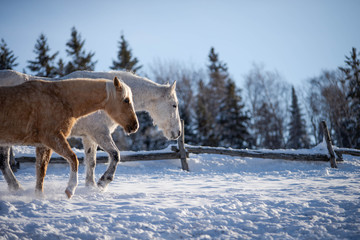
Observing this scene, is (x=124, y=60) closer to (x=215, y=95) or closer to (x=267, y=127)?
(x=215, y=95)

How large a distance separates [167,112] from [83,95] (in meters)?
2.65

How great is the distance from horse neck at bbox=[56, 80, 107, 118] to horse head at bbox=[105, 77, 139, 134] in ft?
0.29

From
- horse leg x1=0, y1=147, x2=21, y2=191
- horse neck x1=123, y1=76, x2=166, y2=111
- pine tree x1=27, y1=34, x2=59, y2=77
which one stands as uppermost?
pine tree x1=27, y1=34, x2=59, y2=77

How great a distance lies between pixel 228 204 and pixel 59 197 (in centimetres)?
239

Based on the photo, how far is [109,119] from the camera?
478 cm

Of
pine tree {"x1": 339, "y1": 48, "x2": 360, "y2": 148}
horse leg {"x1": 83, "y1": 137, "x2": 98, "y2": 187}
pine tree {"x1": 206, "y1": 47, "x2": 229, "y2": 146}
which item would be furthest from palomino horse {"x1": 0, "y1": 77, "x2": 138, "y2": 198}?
pine tree {"x1": 339, "y1": 48, "x2": 360, "y2": 148}

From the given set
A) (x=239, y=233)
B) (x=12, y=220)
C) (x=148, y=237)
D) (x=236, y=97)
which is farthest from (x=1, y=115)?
(x=236, y=97)

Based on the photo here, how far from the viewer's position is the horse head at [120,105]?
151 inches

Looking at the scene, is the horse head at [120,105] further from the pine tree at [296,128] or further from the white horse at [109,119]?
the pine tree at [296,128]

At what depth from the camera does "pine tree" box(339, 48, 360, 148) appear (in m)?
22.0

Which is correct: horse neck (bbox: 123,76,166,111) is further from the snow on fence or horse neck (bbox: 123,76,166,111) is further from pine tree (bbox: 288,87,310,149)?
pine tree (bbox: 288,87,310,149)

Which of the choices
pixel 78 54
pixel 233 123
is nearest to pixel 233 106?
pixel 233 123

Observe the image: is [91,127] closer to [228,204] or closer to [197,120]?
[228,204]

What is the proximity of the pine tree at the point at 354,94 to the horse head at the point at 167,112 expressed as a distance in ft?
70.8
